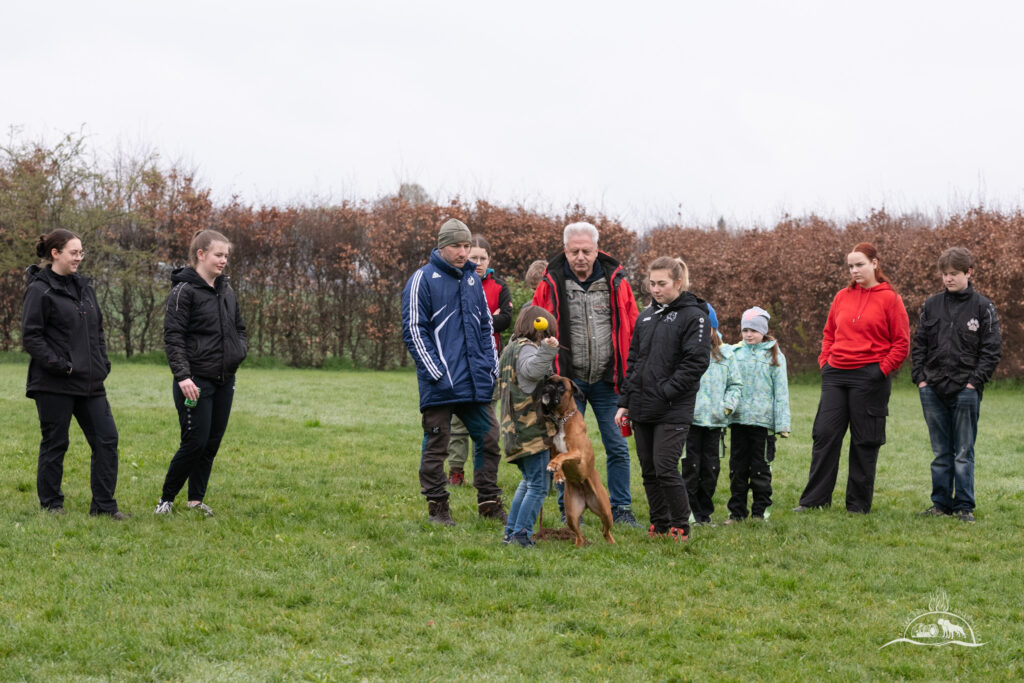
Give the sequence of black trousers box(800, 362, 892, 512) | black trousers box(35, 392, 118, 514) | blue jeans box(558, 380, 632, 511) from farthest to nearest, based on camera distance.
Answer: black trousers box(800, 362, 892, 512)
blue jeans box(558, 380, 632, 511)
black trousers box(35, 392, 118, 514)

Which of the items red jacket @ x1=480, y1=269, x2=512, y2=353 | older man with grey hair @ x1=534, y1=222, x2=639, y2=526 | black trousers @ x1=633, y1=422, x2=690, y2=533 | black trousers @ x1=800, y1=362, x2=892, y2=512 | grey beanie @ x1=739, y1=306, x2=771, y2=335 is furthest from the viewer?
red jacket @ x1=480, y1=269, x2=512, y2=353

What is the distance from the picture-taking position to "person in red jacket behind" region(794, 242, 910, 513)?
6855 millimetres

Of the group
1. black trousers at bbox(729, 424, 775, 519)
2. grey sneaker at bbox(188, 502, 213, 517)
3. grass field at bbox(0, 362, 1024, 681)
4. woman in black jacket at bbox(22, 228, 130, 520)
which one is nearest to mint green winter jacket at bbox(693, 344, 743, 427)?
black trousers at bbox(729, 424, 775, 519)

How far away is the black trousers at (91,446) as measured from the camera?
6.10m

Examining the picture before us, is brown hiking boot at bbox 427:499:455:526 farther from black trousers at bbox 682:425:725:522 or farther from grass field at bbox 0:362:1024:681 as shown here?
black trousers at bbox 682:425:725:522

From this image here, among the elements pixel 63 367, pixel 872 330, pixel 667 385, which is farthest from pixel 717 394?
pixel 63 367

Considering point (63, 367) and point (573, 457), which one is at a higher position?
point (63, 367)

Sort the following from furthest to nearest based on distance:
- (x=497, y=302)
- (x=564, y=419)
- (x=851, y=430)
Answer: (x=497, y=302) → (x=851, y=430) → (x=564, y=419)

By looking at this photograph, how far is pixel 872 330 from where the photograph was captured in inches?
270

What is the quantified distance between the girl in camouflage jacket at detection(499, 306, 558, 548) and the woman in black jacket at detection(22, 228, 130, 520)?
2664mm

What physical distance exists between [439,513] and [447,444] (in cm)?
50

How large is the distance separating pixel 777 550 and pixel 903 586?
0.89 meters

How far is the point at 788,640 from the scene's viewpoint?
13.4 feet

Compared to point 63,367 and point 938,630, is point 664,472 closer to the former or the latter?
point 938,630
